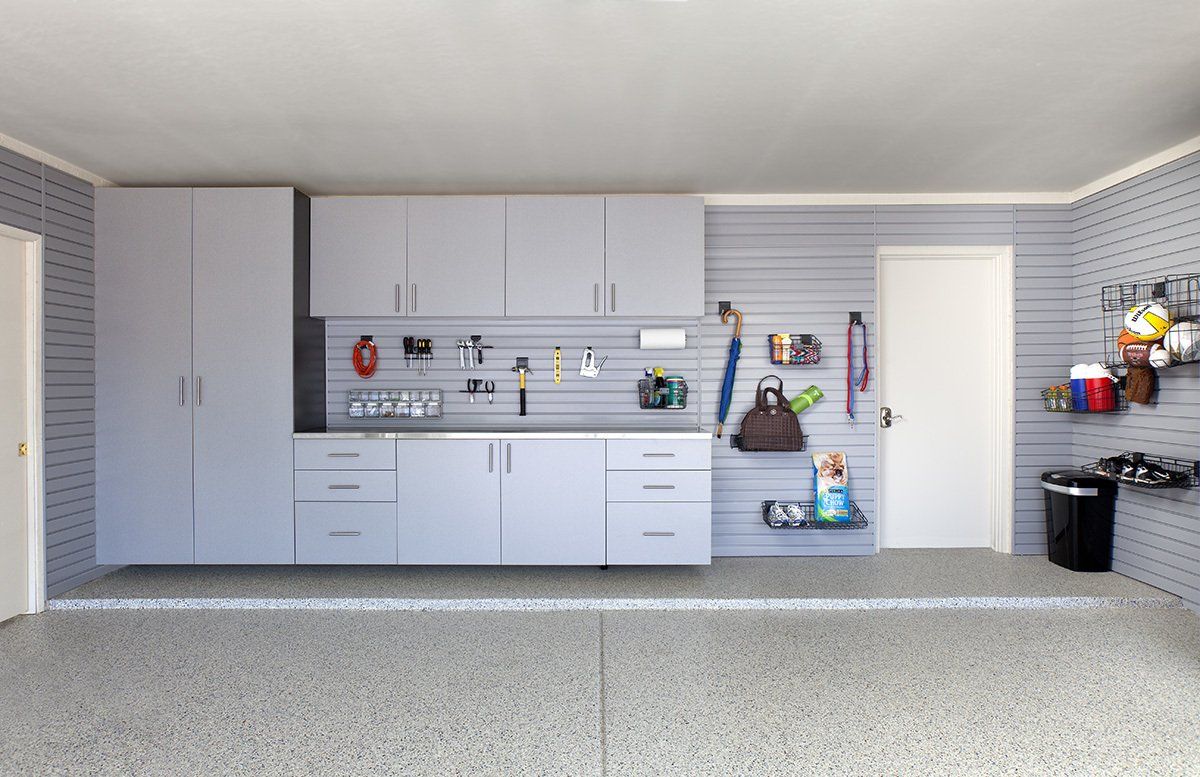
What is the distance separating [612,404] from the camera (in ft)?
16.2

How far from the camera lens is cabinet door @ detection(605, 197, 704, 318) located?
451 centimetres

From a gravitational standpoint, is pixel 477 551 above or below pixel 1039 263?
below

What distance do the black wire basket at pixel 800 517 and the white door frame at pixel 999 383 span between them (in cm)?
26

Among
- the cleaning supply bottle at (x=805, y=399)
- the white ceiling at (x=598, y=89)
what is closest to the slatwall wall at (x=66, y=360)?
the white ceiling at (x=598, y=89)

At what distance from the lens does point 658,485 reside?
4.30 metres

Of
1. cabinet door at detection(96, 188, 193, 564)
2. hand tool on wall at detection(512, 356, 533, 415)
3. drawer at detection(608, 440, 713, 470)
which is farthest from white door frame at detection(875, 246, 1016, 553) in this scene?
cabinet door at detection(96, 188, 193, 564)

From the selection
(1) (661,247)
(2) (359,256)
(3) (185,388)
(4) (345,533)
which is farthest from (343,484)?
(1) (661,247)

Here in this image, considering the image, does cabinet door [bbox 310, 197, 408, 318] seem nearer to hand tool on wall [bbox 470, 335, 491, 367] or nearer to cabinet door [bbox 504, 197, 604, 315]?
hand tool on wall [bbox 470, 335, 491, 367]

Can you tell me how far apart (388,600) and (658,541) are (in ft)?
5.53

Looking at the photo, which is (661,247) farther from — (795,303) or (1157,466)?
(1157,466)

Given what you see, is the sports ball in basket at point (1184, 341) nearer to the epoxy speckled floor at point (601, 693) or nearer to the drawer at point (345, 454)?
the epoxy speckled floor at point (601, 693)

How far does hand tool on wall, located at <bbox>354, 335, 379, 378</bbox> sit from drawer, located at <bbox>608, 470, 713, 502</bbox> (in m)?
1.95

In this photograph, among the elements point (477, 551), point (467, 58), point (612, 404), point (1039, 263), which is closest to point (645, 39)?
point (467, 58)

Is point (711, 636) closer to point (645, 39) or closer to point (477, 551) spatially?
point (477, 551)
